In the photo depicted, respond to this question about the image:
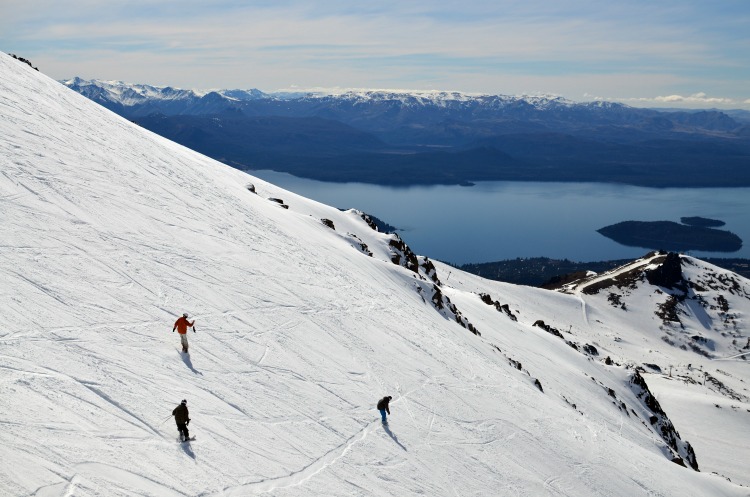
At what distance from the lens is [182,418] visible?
12.8 meters

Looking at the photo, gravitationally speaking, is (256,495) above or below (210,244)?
below

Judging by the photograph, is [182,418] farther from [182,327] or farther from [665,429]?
[665,429]

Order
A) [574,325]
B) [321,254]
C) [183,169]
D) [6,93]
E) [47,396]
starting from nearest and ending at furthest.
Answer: [47,396]
[6,93]
[321,254]
[183,169]
[574,325]

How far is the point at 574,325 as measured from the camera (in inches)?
3634

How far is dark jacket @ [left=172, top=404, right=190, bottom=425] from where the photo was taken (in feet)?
41.5

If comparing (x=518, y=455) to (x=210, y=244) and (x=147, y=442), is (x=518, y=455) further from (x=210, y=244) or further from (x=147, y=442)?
(x=210, y=244)

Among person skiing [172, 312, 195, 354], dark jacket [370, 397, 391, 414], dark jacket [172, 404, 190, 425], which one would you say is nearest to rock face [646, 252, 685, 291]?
dark jacket [370, 397, 391, 414]

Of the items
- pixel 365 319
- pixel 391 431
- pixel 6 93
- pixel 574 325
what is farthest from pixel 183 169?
pixel 574 325

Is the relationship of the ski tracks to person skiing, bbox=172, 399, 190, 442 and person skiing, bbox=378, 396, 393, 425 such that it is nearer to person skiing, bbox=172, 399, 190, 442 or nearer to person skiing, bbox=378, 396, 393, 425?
person skiing, bbox=378, 396, 393, 425

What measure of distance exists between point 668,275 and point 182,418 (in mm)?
133560

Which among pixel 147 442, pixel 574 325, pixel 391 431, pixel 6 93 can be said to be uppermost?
pixel 6 93

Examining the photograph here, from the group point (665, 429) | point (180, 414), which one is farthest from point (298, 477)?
point (665, 429)

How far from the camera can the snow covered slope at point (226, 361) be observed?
12547mm

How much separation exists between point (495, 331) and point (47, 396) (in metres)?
36.8
